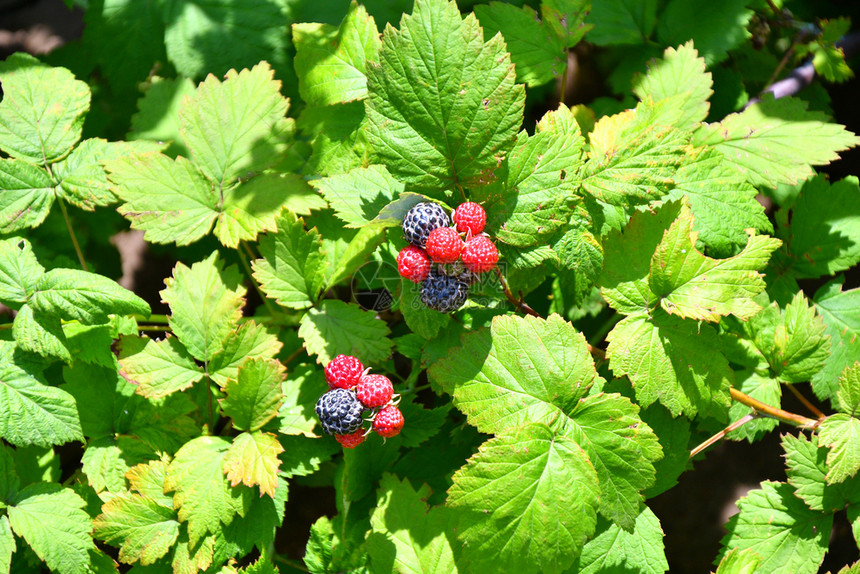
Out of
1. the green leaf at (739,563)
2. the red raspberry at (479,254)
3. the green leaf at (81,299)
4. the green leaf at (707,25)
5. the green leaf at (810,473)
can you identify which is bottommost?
the green leaf at (739,563)

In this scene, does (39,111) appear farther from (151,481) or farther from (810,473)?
(810,473)

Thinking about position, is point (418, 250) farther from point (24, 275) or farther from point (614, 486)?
point (24, 275)

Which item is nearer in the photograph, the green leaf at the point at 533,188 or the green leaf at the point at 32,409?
the green leaf at the point at 533,188

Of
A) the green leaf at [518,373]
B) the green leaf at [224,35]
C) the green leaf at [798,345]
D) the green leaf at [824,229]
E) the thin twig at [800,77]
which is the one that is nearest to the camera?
the green leaf at [518,373]

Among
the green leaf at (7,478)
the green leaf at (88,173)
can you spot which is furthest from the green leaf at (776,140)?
the green leaf at (7,478)

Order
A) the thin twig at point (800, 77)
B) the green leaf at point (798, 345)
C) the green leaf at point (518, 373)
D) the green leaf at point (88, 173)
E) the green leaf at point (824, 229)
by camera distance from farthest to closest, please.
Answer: the thin twig at point (800, 77) < the green leaf at point (824, 229) < the green leaf at point (88, 173) < the green leaf at point (798, 345) < the green leaf at point (518, 373)

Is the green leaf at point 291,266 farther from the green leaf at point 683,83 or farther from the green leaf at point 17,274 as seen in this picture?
the green leaf at point 683,83

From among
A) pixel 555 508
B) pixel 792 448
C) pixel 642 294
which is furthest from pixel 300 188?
pixel 792 448
